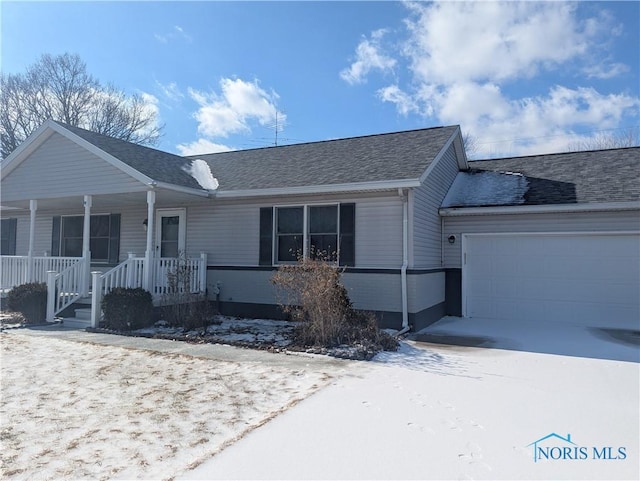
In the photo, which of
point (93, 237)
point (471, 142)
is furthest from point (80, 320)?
point (471, 142)

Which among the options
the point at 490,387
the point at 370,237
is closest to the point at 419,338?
the point at 370,237

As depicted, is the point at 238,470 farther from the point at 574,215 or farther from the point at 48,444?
the point at 574,215

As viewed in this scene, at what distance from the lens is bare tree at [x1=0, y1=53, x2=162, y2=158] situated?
27.1 meters

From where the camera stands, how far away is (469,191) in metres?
11.8

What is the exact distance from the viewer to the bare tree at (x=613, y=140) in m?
27.5

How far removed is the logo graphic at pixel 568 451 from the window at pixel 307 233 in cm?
613

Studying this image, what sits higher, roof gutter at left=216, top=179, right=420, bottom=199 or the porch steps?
roof gutter at left=216, top=179, right=420, bottom=199

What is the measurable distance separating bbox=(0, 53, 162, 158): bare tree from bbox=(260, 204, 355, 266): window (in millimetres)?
22380

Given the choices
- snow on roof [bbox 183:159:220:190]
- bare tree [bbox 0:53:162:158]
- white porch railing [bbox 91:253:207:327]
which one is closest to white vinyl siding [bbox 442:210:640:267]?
snow on roof [bbox 183:159:220:190]

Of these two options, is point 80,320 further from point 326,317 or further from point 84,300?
point 326,317

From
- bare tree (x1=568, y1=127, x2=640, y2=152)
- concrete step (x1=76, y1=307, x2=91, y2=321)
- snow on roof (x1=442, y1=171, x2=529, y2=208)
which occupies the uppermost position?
bare tree (x1=568, y1=127, x2=640, y2=152)

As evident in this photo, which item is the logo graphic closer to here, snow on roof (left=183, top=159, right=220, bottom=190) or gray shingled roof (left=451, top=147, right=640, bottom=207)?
gray shingled roof (left=451, top=147, right=640, bottom=207)

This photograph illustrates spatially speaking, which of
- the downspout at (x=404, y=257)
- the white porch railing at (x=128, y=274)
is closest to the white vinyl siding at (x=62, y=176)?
the white porch railing at (x=128, y=274)

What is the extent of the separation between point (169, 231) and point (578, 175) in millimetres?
10778
